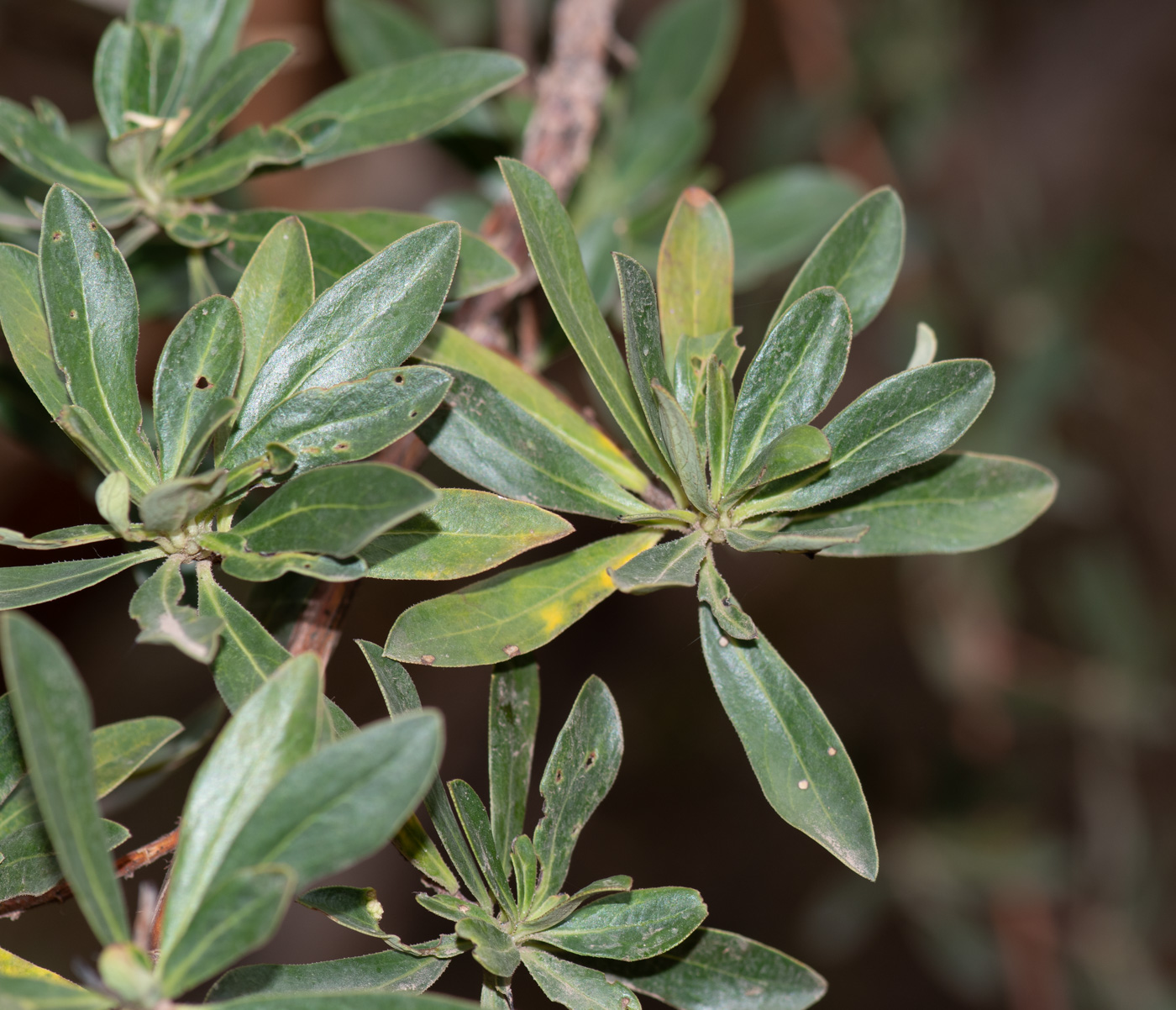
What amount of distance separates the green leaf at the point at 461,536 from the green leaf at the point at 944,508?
24 cm

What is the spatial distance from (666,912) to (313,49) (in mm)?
1899

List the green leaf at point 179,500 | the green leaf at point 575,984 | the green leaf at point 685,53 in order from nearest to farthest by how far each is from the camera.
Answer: the green leaf at point 179,500 < the green leaf at point 575,984 < the green leaf at point 685,53

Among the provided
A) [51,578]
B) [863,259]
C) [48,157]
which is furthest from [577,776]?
[48,157]

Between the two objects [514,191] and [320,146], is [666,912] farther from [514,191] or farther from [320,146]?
[320,146]

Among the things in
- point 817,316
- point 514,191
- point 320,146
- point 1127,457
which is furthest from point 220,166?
point 1127,457

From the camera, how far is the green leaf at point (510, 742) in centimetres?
77

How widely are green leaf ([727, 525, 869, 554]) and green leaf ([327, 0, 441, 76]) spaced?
3.27ft

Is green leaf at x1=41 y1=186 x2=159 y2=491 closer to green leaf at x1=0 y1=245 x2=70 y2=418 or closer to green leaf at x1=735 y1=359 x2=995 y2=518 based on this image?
green leaf at x1=0 y1=245 x2=70 y2=418

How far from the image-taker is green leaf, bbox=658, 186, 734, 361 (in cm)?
85

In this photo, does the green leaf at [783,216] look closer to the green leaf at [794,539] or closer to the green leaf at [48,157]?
the green leaf at [794,539]

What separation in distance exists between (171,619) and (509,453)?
28 centimetres

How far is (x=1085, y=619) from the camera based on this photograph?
2580 millimetres

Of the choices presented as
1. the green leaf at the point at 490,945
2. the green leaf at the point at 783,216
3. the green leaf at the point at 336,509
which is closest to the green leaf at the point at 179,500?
the green leaf at the point at 336,509

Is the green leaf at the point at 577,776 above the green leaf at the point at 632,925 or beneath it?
above
